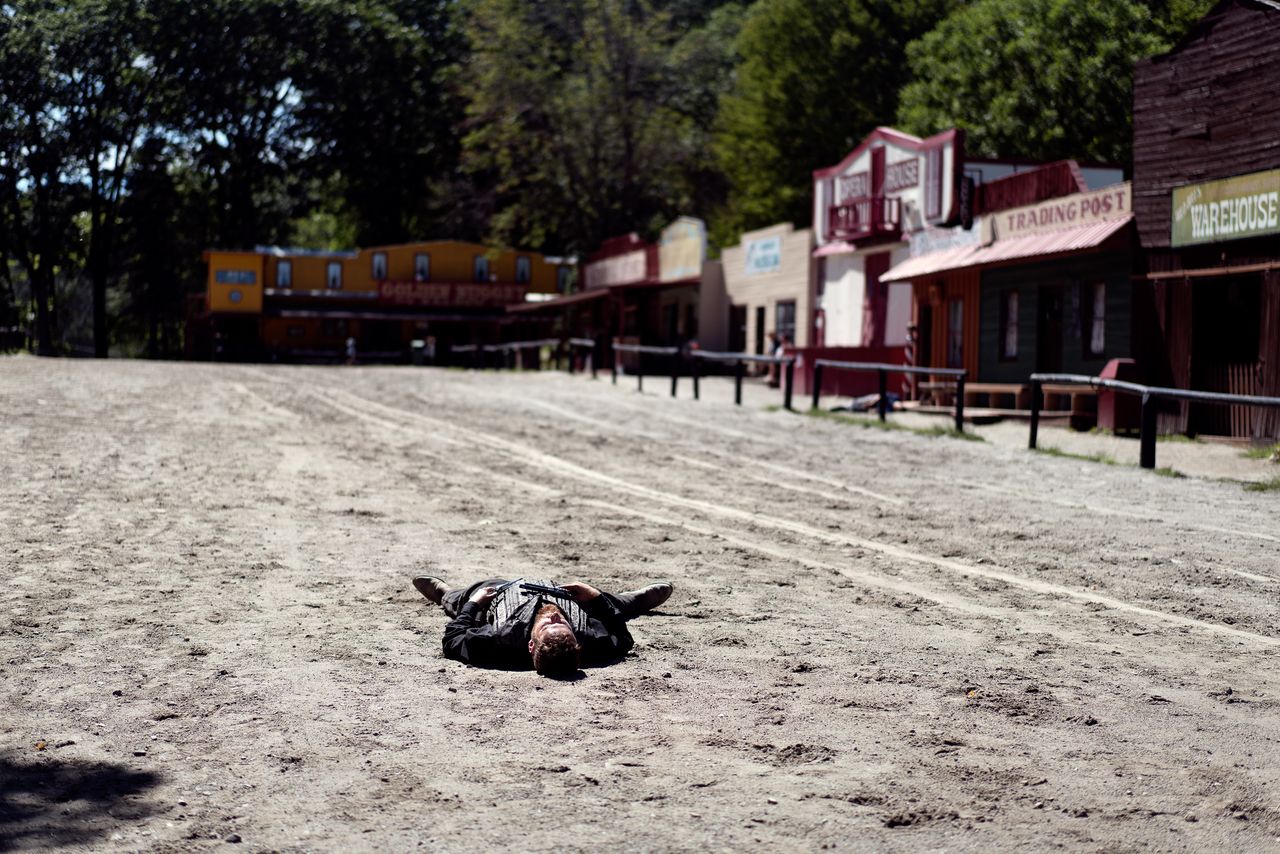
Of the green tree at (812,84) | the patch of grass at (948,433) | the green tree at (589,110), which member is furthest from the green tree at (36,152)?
the patch of grass at (948,433)

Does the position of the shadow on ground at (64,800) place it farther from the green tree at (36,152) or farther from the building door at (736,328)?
the green tree at (36,152)

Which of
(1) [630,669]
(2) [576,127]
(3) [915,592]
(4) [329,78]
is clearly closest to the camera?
(1) [630,669]

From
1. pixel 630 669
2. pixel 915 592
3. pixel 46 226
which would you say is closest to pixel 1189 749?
pixel 630 669

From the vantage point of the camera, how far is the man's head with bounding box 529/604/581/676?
6246mm

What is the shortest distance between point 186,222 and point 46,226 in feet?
29.0

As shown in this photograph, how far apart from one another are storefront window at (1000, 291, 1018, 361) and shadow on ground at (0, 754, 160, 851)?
23.4m

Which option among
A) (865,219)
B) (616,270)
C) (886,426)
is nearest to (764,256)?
(865,219)

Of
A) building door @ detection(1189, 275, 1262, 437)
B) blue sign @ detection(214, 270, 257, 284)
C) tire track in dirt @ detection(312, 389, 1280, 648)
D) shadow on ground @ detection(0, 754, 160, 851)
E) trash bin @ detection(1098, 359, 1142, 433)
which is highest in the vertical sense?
blue sign @ detection(214, 270, 257, 284)

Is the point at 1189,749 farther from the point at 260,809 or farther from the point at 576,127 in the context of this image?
the point at 576,127

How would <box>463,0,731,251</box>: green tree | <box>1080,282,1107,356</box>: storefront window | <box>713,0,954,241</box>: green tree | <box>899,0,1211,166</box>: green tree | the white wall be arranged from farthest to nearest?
<box>463,0,731,251</box>: green tree, <box>713,0,954,241</box>: green tree, <box>899,0,1211,166</box>: green tree, the white wall, <box>1080,282,1107,356</box>: storefront window

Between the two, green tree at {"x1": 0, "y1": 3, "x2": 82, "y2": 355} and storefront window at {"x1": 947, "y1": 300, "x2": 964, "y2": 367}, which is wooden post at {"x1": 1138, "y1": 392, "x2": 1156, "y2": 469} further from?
green tree at {"x1": 0, "y1": 3, "x2": 82, "y2": 355}

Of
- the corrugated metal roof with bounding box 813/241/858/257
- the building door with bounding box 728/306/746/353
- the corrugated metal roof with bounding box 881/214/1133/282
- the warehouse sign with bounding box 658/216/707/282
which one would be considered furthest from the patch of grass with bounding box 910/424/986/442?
the warehouse sign with bounding box 658/216/707/282

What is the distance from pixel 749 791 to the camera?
476 centimetres

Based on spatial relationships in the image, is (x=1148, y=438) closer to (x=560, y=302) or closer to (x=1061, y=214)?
(x=1061, y=214)
